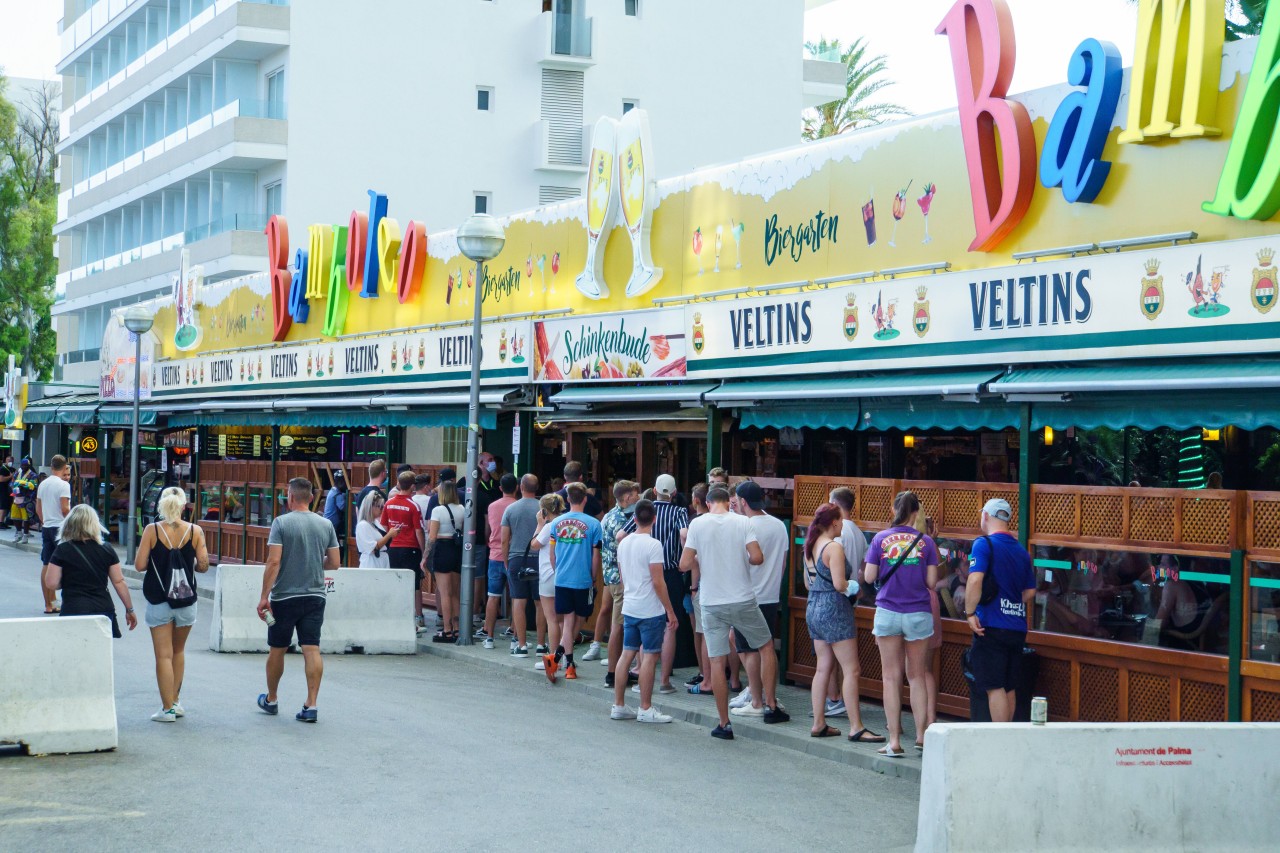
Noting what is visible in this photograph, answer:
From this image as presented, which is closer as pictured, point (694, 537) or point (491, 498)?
point (694, 537)

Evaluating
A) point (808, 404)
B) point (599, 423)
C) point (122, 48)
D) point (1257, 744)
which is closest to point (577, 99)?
point (122, 48)

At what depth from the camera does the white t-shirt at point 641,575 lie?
474 inches

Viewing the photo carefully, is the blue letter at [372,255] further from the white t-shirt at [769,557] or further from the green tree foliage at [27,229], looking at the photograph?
the green tree foliage at [27,229]

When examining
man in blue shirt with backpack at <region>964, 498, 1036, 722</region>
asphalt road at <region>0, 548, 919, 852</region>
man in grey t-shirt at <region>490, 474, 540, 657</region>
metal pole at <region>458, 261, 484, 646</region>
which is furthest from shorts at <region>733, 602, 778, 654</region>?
metal pole at <region>458, 261, 484, 646</region>

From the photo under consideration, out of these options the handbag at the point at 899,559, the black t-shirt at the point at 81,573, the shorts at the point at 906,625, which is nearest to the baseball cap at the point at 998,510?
the handbag at the point at 899,559

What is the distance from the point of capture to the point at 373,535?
58.9 ft

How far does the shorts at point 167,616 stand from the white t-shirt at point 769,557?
14.5 feet

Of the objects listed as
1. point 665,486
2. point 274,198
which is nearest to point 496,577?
point 665,486

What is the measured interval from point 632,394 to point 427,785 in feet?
24.9

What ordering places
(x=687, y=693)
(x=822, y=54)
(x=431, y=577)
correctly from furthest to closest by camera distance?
(x=822, y=54) < (x=431, y=577) < (x=687, y=693)

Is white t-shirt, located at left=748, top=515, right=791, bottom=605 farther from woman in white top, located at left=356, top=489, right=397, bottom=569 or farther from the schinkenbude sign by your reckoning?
woman in white top, located at left=356, top=489, right=397, bottom=569

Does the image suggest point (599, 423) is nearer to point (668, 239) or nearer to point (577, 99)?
point (668, 239)

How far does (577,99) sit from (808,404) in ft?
104

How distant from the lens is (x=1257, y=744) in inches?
309
